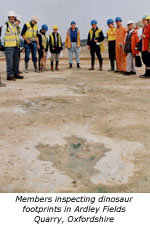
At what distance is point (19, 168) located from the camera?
348 cm

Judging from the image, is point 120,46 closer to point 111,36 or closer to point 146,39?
point 111,36

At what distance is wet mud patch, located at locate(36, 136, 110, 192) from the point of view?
330cm

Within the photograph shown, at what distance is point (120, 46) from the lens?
1050cm

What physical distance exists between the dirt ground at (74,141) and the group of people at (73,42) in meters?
1.89

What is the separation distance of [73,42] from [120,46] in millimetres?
2059

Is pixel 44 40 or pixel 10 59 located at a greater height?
pixel 44 40

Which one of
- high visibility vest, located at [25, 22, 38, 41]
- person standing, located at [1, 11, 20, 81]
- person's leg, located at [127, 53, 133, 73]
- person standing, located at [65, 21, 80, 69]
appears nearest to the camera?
person standing, located at [1, 11, 20, 81]

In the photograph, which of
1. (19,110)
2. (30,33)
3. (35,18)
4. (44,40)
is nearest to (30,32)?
(30,33)

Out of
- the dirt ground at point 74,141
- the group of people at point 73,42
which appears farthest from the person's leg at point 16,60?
the dirt ground at point 74,141

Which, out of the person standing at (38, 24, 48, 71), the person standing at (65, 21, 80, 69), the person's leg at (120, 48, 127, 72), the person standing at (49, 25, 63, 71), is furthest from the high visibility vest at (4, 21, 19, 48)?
the person's leg at (120, 48, 127, 72)

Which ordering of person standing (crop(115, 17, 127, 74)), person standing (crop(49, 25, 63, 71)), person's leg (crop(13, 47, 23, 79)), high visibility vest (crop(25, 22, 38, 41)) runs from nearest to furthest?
person's leg (crop(13, 47, 23, 79)), person standing (crop(115, 17, 127, 74)), high visibility vest (crop(25, 22, 38, 41)), person standing (crop(49, 25, 63, 71))

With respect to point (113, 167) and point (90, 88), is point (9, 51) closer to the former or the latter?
point (90, 88)

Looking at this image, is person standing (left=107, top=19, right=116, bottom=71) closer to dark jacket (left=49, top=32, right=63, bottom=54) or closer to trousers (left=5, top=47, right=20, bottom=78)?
dark jacket (left=49, top=32, right=63, bottom=54)

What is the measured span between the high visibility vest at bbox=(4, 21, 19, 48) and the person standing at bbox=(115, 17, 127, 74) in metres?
3.28
